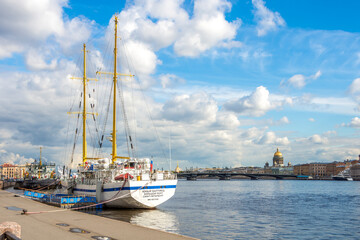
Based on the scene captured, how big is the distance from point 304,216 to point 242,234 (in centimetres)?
1733

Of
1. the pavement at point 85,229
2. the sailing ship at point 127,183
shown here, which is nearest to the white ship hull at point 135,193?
the sailing ship at point 127,183

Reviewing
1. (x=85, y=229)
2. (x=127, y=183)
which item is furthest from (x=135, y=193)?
(x=85, y=229)

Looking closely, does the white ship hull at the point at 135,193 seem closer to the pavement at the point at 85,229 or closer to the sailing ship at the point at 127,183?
the sailing ship at the point at 127,183

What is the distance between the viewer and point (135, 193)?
129ft

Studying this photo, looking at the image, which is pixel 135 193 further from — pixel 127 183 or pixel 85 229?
pixel 85 229

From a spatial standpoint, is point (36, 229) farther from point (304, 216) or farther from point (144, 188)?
point (304, 216)

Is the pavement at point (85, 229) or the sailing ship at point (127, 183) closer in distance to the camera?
the pavement at point (85, 229)

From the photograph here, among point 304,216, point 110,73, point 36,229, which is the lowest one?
point 304,216

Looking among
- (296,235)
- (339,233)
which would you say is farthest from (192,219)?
(339,233)

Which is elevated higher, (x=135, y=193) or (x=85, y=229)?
(x=135, y=193)

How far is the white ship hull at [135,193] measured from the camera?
39.2 metres

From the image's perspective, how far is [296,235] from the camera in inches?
1220

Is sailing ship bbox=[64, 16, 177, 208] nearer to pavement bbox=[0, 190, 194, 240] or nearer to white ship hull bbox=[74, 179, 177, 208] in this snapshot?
white ship hull bbox=[74, 179, 177, 208]

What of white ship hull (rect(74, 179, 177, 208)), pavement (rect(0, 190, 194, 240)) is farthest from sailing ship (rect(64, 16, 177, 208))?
pavement (rect(0, 190, 194, 240))
